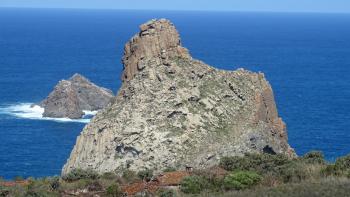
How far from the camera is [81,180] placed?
25812 millimetres

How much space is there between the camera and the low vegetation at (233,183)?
805 inches

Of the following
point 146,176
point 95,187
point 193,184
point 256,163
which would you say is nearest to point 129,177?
point 146,176

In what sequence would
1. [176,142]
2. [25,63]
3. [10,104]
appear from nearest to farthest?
[176,142] < [10,104] < [25,63]

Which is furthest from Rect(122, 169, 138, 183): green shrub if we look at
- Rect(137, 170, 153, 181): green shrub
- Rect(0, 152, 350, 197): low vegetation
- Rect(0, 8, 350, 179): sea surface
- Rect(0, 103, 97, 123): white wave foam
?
Rect(0, 103, 97, 123): white wave foam

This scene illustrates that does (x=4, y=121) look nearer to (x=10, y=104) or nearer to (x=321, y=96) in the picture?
(x=10, y=104)

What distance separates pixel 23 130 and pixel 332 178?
65.0 metres

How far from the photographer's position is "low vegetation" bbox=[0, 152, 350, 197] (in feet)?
67.1

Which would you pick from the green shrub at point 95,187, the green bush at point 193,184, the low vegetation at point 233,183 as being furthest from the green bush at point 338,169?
the green shrub at point 95,187

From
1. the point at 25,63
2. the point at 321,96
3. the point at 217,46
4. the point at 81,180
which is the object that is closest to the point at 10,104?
the point at 321,96

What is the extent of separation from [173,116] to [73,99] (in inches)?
2383

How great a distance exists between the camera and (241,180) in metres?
23.3

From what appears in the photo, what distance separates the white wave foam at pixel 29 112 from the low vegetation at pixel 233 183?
63.3 m

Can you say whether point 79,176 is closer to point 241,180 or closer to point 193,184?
point 193,184

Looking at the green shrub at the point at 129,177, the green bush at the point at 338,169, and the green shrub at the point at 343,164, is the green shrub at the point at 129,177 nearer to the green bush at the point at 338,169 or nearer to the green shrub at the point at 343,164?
the green bush at the point at 338,169
